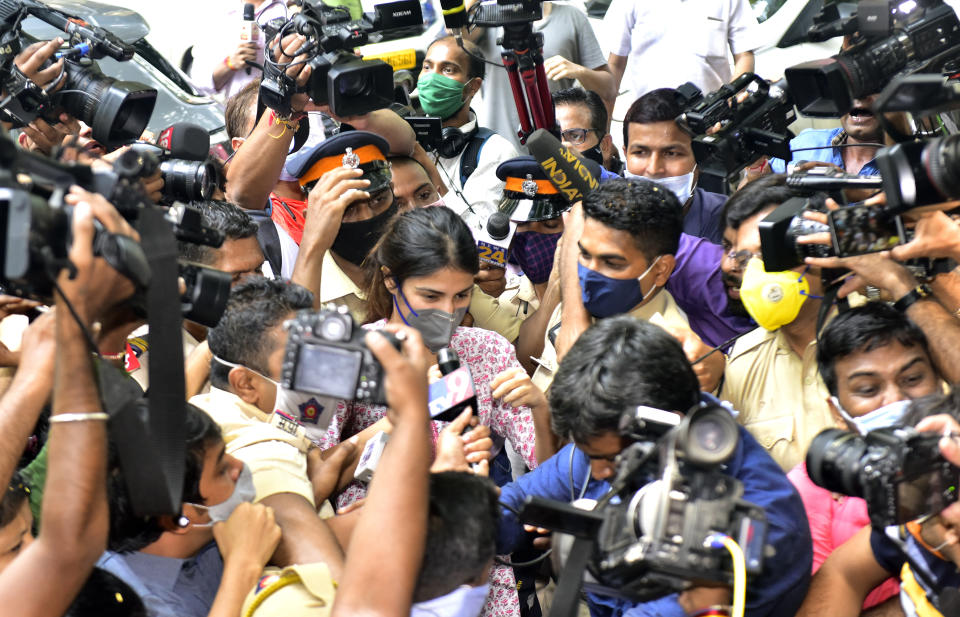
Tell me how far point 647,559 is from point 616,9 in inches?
196

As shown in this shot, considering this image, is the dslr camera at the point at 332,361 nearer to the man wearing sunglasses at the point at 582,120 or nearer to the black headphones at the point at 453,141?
the black headphones at the point at 453,141

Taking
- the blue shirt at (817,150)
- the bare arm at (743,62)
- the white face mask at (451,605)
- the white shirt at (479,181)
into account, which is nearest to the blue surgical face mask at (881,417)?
Result: the white face mask at (451,605)

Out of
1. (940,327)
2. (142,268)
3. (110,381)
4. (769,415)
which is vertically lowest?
(769,415)

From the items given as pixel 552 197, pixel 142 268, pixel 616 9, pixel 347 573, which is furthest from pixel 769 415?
pixel 616 9

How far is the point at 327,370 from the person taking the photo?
2.17 metres

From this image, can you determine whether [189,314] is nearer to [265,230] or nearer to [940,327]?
[265,230]

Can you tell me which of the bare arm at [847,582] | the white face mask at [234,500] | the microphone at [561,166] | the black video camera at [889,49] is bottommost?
the bare arm at [847,582]

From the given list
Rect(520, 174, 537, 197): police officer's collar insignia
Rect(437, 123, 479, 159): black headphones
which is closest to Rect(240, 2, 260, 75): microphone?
Rect(437, 123, 479, 159): black headphones

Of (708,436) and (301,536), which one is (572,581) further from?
(301,536)

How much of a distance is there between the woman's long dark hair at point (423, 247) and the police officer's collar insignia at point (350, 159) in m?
0.53

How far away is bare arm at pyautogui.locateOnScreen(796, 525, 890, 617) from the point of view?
266cm

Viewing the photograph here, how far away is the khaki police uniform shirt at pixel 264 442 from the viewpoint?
9.50 ft

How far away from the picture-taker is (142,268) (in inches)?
80.4

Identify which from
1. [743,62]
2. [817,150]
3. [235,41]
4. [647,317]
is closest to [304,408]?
[647,317]
